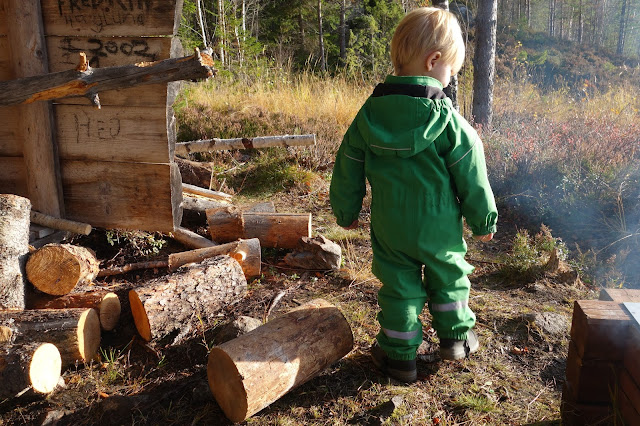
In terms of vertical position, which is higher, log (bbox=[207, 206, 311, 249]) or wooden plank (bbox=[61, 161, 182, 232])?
wooden plank (bbox=[61, 161, 182, 232])

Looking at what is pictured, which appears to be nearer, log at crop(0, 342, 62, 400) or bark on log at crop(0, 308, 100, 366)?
log at crop(0, 342, 62, 400)

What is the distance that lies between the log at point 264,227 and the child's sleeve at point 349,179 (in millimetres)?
1900

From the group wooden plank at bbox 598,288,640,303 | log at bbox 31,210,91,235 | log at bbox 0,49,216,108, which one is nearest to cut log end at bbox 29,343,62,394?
log at bbox 31,210,91,235

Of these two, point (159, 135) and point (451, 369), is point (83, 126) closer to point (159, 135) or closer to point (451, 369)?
point (159, 135)

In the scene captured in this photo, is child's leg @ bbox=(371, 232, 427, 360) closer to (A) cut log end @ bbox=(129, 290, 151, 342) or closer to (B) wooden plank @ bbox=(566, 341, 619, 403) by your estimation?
(B) wooden plank @ bbox=(566, 341, 619, 403)

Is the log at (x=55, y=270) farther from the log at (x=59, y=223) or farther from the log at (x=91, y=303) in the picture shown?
the log at (x=59, y=223)

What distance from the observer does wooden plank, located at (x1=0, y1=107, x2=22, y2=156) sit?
3973mm

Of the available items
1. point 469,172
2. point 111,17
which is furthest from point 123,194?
point 469,172

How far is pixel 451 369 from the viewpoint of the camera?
9.57 ft

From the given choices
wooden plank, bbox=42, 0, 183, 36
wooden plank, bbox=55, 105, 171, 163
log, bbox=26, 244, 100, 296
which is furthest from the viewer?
wooden plank, bbox=55, 105, 171, 163

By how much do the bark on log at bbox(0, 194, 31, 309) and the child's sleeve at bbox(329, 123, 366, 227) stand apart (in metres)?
2.26

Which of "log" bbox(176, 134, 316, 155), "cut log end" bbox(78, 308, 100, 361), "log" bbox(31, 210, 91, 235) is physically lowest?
"cut log end" bbox(78, 308, 100, 361)

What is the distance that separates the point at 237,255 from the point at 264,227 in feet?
2.08

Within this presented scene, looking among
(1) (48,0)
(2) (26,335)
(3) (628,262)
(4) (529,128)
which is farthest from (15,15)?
(4) (529,128)
